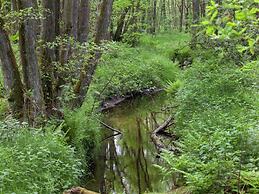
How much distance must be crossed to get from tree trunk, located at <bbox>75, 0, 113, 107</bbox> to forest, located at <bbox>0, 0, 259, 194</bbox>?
2 centimetres

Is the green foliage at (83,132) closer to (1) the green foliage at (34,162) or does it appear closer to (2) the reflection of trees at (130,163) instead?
(2) the reflection of trees at (130,163)

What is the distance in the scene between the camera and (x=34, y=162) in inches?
235

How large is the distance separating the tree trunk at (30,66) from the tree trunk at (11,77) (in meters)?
0.22

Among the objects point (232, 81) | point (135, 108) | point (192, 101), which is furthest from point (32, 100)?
point (135, 108)

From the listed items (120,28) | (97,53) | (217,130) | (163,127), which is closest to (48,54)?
(97,53)

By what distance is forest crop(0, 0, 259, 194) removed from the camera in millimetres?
5680

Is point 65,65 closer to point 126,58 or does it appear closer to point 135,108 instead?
point 135,108

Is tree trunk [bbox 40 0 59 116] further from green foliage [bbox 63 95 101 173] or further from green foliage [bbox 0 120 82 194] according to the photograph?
green foliage [bbox 0 120 82 194]

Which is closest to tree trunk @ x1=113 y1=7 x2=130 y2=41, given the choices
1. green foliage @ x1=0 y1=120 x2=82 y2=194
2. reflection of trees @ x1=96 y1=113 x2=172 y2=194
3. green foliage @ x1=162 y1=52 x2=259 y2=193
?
green foliage @ x1=162 y1=52 x2=259 y2=193

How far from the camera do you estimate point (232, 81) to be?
9469mm

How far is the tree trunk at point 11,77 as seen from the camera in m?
7.68

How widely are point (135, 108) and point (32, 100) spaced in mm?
6198

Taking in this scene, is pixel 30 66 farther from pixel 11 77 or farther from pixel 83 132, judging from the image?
pixel 83 132

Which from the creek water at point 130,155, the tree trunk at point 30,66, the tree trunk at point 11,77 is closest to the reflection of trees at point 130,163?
the creek water at point 130,155
